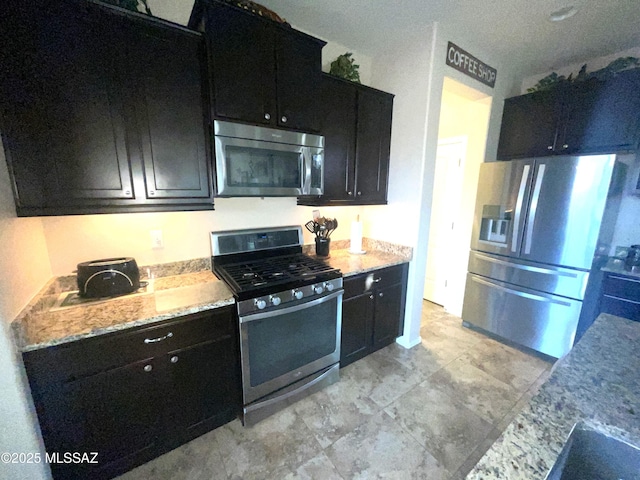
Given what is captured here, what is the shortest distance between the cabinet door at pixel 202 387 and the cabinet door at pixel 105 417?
9 cm

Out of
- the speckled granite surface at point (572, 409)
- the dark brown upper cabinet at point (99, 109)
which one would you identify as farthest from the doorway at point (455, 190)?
the dark brown upper cabinet at point (99, 109)

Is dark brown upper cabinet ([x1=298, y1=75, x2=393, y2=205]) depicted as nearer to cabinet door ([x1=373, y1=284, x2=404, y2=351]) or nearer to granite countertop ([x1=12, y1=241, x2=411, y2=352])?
granite countertop ([x1=12, y1=241, x2=411, y2=352])

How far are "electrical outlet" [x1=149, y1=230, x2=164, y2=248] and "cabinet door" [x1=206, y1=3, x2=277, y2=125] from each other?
2.97 ft

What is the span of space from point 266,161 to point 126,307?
1.17m

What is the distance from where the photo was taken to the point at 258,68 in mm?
1598

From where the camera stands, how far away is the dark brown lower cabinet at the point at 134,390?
117 cm

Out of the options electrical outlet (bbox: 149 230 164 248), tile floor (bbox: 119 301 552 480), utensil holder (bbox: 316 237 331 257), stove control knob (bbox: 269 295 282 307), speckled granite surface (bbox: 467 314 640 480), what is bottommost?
tile floor (bbox: 119 301 552 480)

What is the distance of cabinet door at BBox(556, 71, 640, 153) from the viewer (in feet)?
6.79

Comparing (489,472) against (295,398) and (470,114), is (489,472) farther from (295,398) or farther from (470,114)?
(470,114)

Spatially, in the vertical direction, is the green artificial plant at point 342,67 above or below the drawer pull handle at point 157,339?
above

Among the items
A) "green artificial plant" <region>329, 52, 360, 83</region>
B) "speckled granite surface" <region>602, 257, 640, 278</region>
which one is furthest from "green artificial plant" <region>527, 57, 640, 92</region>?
"green artificial plant" <region>329, 52, 360, 83</region>

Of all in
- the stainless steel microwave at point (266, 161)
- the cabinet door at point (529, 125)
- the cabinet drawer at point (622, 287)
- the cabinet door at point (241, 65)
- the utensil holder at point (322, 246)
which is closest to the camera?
the cabinet door at point (241, 65)

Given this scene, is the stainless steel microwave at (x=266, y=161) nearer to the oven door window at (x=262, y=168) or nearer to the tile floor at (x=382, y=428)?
the oven door window at (x=262, y=168)

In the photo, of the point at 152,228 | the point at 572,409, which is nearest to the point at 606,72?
the point at 572,409
